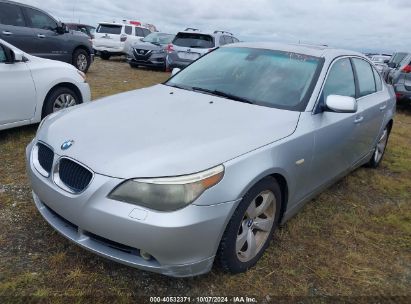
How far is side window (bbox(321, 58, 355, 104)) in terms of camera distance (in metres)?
3.53

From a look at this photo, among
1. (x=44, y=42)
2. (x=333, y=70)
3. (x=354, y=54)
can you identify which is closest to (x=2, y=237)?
(x=333, y=70)

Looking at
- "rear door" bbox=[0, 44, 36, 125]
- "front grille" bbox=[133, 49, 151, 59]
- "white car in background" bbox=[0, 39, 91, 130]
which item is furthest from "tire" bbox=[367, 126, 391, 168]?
"front grille" bbox=[133, 49, 151, 59]

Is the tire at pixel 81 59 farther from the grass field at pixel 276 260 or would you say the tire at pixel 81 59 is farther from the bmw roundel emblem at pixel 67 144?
the bmw roundel emblem at pixel 67 144

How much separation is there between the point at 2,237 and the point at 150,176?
1521 millimetres

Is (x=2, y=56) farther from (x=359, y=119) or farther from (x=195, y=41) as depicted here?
(x=195, y=41)

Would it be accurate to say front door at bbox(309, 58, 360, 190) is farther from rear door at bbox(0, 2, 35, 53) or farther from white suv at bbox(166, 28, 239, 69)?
white suv at bbox(166, 28, 239, 69)

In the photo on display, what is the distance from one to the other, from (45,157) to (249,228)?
59.4 inches

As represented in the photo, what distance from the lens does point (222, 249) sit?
2.52 meters

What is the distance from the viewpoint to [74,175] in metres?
2.45

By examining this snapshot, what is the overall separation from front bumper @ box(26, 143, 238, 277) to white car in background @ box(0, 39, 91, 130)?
283 centimetres

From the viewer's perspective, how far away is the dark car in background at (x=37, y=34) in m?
9.23

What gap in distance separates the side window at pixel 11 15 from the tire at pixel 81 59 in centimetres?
179

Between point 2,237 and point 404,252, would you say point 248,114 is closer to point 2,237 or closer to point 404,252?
point 404,252

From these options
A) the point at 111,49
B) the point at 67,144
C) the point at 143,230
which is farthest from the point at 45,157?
the point at 111,49
